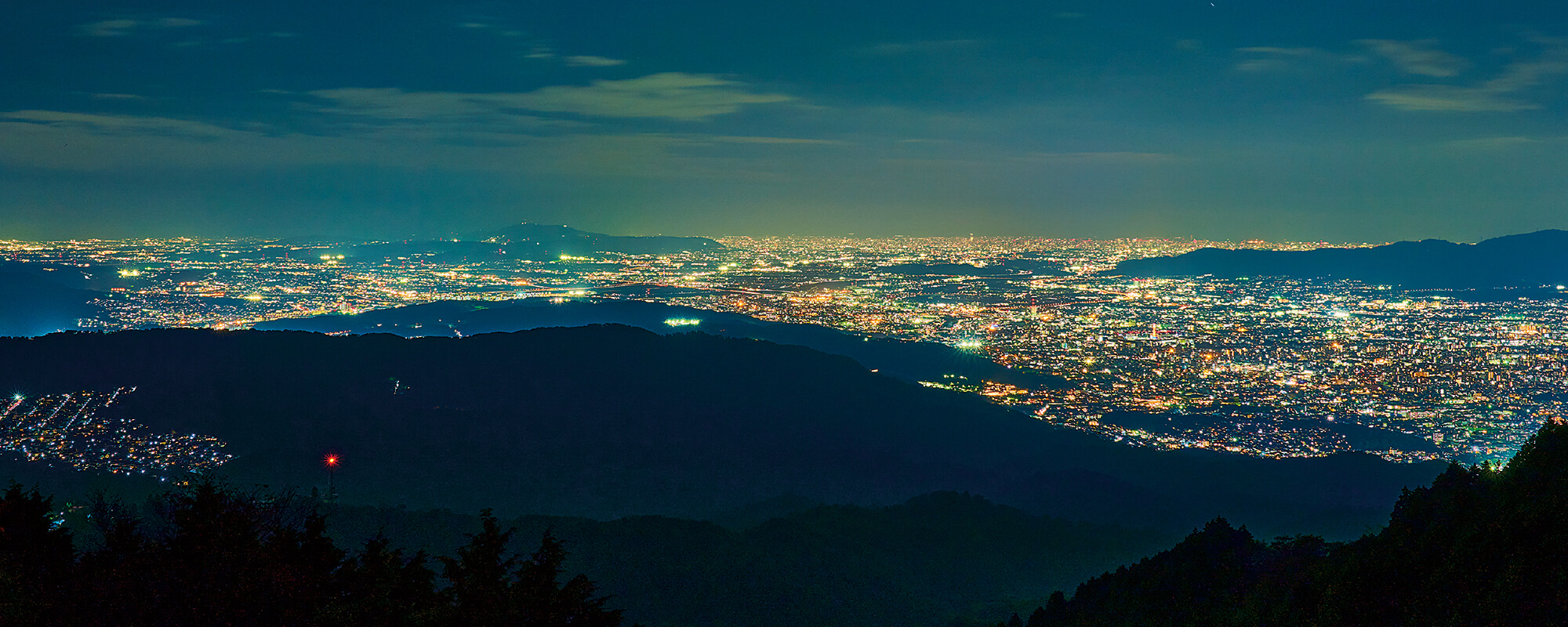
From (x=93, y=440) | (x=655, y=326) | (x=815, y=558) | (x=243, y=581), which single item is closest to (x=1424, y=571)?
(x=243, y=581)

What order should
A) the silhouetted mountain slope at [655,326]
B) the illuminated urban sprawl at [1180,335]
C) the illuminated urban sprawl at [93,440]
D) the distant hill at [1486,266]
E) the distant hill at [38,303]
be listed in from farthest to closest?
the distant hill at [1486,266]
the distant hill at [38,303]
the silhouetted mountain slope at [655,326]
the illuminated urban sprawl at [1180,335]
the illuminated urban sprawl at [93,440]

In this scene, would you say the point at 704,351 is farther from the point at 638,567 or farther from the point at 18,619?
the point at 18,619

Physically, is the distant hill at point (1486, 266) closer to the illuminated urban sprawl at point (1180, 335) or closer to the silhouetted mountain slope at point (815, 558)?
the illuminated urban sprawl at point (1180, 335)

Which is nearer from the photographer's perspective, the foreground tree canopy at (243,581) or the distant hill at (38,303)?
the foreground tree canopy at (243,581)

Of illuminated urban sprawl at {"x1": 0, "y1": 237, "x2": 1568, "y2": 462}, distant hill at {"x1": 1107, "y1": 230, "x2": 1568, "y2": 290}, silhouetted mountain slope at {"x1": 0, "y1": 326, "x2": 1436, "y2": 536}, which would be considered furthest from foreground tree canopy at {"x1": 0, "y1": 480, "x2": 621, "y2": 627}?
distant hill at {"x1": 1107, "y1": 230, "x2": 1568, "y2": 290}

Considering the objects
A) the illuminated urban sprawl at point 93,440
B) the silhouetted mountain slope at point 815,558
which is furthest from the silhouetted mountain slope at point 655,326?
the illuminated urban sprawl at point 93,440

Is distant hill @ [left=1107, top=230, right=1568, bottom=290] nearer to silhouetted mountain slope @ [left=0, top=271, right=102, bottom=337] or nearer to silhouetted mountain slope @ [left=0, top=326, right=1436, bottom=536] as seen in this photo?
silhouetted mountain slope @ [left=0, top=326, right=1436, bottom=536]
